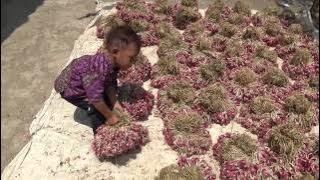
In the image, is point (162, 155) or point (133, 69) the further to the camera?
point (133, 69)

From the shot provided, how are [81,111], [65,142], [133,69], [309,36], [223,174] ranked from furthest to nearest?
1. [309,36]
2. [133,69]
3. [81,111]
4. [65,142]
5. [223,174]

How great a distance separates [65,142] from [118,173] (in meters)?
1.35

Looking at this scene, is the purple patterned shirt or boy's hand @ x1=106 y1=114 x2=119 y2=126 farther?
boy's hand @ x1=106 y1=114 x2=119 y2=126

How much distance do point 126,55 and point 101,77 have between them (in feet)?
2.02

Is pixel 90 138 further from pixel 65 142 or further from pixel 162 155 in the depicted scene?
pixel 162 155

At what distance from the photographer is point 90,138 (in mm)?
10328

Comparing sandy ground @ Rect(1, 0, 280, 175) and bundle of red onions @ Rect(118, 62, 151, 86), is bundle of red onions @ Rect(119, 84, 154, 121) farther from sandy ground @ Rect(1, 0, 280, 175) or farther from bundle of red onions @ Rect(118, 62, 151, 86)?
sandy ground @ Rect(1, 0, 280, 175)

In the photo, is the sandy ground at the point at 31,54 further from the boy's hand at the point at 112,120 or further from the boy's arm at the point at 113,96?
the boy's hand at the point at 112,120

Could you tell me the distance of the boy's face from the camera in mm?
9672

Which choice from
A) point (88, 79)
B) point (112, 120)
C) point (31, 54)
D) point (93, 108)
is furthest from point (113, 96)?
point (31, 54)

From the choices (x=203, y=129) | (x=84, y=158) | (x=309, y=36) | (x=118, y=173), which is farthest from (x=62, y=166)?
(x=309, y=36)

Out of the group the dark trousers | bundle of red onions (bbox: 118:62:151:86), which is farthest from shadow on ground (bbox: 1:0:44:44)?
the dark trousers

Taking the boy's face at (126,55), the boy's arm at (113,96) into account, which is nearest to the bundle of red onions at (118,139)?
the boy's arm at (113,96)

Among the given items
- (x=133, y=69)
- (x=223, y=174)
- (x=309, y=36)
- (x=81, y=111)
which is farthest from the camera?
(x=309, y=36)
